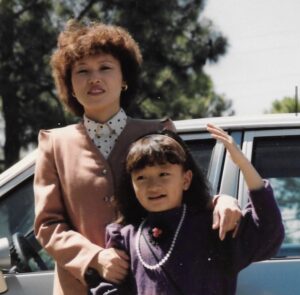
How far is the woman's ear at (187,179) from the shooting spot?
2.60 meters

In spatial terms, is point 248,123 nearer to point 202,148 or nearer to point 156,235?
point 202,148

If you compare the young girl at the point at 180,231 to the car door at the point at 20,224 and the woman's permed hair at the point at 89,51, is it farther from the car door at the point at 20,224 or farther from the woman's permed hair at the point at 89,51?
the car door at the point at 20,224

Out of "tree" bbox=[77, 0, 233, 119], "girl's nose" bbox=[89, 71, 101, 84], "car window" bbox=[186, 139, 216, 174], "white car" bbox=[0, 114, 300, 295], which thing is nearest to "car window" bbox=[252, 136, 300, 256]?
"white car" bbox=[0, 114, 300, 295]

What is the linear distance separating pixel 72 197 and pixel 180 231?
41cm

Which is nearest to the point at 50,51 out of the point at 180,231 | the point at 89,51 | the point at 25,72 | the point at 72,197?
the point at 25,72

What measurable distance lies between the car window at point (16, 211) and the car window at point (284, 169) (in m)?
0.93

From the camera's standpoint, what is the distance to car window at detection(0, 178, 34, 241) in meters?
3.49

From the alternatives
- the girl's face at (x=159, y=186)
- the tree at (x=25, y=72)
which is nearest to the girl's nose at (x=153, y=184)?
the girl's face at (x=159, y=186)

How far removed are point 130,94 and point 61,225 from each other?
0.57m

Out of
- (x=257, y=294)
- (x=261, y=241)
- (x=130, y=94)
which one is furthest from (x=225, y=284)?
(x=130, y=94)

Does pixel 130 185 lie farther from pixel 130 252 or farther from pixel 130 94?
pixel 130 94

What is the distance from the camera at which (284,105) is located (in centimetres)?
2133

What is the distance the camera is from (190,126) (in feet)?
11.7

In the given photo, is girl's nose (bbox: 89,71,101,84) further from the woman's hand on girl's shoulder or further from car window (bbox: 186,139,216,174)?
car window (bbox: 186,139,216,174)
